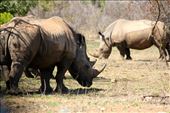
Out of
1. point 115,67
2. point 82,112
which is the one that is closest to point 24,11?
point 115,67

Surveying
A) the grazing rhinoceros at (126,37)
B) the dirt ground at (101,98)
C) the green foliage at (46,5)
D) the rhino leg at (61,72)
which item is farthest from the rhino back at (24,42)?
the green foliage at (46,5)

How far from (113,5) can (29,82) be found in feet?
118

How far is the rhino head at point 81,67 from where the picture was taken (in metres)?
14.9

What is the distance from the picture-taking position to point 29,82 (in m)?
16.3

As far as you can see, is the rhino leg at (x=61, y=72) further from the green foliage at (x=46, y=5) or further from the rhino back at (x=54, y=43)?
the green foliage at (x=46, y=5)

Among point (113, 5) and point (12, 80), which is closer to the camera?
point (12, 80)

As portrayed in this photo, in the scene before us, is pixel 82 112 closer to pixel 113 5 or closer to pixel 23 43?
pixel 23 43

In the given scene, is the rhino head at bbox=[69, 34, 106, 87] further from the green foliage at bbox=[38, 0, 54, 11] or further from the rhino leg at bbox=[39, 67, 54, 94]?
the green foliage at bbox=[38, 0, 54, 11]

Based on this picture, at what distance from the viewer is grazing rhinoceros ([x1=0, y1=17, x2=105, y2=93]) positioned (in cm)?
1272

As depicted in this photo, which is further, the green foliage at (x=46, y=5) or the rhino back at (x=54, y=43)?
the green foliage at (x=46, y=5)

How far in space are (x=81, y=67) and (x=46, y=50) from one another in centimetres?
176

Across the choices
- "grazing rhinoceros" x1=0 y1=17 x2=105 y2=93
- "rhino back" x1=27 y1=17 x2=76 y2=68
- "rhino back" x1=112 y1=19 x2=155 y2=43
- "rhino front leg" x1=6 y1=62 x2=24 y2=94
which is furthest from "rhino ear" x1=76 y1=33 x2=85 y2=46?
"rhino back" x1=112 y1=19 x2=155 y2=43

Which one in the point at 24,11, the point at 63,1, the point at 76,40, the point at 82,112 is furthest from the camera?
the point at 63,1

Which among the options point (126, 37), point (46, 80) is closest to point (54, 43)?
point (46, 80)
